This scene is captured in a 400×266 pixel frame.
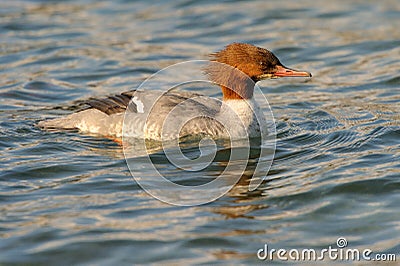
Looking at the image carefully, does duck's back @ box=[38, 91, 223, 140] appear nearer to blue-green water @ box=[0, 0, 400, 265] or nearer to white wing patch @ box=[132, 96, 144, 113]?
white wing patch @ box=[132, 96, 144, 113]

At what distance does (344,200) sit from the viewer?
792 cm

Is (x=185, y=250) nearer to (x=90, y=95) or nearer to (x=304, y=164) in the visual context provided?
(x=304, y=164)

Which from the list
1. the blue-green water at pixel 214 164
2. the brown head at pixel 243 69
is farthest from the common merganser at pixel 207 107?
the blue-green water at pixel 214 164

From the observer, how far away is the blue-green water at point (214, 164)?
7105 mm

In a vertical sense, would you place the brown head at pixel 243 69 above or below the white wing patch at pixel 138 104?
above

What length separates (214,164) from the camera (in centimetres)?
909

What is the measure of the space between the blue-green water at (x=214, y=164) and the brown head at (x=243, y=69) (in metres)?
0.75

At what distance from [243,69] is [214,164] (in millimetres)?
1483

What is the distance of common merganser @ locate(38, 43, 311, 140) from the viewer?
9.83 metres

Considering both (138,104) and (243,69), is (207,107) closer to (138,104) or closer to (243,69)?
(243,69)

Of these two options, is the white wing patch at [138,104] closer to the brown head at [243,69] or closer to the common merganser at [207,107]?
the common merganser at [207,107]

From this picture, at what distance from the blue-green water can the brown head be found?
2.47ft

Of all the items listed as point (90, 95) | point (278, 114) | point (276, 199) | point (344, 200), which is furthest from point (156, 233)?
point (90, 95)

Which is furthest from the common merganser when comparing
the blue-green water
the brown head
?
the blue-green water
